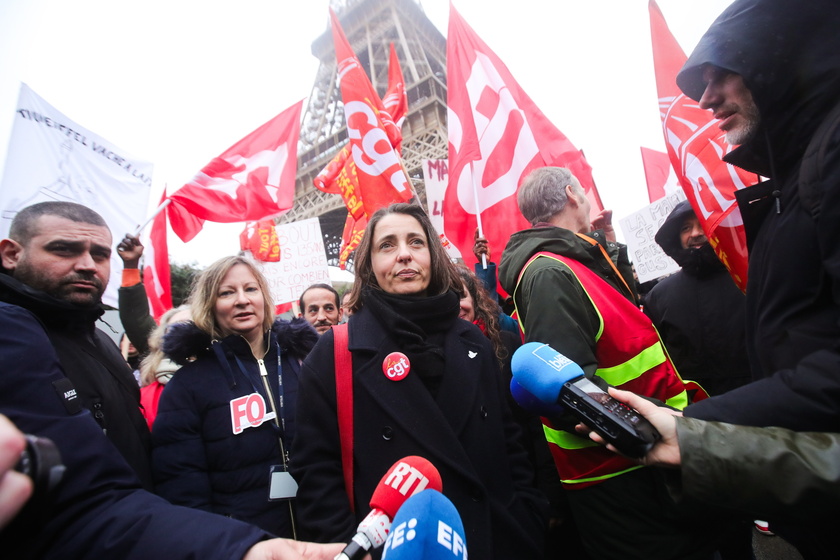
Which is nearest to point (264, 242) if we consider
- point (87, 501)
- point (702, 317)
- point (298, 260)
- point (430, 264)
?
point (298, 260)

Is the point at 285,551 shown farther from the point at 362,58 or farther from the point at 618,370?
the point at 362,58

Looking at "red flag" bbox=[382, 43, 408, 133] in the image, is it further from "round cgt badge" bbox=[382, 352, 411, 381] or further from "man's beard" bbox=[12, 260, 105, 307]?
"round cgt badge" bbox=[382, 352, 411, 381]

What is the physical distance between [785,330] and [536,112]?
131 inches

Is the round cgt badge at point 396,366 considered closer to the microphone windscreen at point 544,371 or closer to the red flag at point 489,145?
the microphone windscreen at point 544,371

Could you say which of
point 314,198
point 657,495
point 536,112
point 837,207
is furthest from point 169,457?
point 314,198

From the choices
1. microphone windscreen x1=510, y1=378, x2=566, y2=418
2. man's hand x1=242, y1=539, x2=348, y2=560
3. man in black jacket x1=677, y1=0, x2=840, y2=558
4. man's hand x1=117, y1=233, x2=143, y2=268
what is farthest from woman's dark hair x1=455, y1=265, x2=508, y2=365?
man's hand x1=117, y1=233, x2=143, y2=268

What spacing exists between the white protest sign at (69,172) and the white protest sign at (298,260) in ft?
8.85

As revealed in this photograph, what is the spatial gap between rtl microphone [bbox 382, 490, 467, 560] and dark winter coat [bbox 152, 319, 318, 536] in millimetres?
1381

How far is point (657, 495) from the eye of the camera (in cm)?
158

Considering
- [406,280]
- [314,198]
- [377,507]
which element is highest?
[314,198]

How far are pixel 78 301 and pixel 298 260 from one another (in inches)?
190

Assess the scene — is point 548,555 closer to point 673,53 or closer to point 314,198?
point 673,53

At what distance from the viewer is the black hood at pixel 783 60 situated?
1.18 meters

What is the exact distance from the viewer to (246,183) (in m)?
4.62
